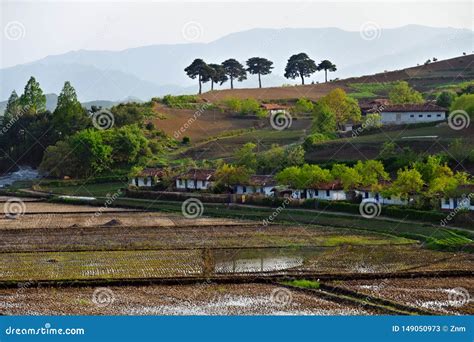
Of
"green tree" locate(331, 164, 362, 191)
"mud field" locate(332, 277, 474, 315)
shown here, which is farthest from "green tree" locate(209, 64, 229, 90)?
"mud field" locate(332, 277, 474, 315)

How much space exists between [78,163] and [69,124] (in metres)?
13.3

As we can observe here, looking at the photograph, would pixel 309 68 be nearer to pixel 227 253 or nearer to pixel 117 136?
pixel 117 136

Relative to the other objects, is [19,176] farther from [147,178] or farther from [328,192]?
[328,192]

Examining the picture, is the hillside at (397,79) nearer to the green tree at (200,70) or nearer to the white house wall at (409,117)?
the green tree at (200,70)

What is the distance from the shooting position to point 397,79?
112 metres

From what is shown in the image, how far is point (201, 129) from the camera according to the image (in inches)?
3519

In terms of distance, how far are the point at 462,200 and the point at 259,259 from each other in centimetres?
1417

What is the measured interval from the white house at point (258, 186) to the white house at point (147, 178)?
30.4 feet

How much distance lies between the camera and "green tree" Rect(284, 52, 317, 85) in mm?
120125

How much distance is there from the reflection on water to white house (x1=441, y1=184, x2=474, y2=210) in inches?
395

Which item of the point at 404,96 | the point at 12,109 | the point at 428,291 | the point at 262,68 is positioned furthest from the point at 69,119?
the point at 428,291

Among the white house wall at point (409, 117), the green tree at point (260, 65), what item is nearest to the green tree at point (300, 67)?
the green tree at point (260, 65)

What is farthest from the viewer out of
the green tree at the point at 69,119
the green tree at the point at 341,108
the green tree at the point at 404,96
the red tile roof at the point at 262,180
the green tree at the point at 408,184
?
the green tree at the point at 69,119

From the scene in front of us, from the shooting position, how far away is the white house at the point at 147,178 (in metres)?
66.9
